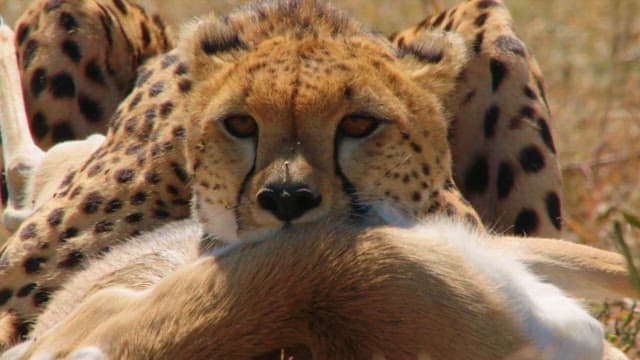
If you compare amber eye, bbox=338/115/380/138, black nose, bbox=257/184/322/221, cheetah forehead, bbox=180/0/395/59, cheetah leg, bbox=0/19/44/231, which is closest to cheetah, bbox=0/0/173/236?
cheetah leg, bbox=0/19/44/231

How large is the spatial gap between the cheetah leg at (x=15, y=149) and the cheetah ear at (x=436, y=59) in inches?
52.1

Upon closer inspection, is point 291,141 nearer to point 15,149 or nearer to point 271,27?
point 271,27

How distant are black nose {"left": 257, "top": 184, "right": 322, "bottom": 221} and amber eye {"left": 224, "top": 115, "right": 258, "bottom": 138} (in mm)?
237

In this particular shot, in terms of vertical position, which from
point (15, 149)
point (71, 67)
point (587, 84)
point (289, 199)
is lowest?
point (587, 84)

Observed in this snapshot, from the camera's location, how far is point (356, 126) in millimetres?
3195

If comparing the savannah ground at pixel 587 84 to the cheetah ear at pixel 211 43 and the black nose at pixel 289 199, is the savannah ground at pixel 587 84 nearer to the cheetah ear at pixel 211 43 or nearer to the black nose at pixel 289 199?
the cheetah ear at pixel 211 43

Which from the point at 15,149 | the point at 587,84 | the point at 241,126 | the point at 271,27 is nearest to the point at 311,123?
the point at 241,126

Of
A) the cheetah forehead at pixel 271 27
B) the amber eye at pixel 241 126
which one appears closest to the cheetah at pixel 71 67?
the cheetah forehead at pixel 271 27

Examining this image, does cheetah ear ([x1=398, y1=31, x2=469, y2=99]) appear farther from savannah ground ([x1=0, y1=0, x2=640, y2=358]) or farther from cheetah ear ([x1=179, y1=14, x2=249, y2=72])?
savannah ground ([x1=0, y1=0, x2=640, y2=358])

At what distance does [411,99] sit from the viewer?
3.44m

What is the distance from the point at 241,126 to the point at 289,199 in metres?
0.32

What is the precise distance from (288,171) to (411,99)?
0.54m

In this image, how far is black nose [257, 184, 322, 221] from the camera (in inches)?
116

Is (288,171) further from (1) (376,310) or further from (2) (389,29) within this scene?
(2) (389,29)
